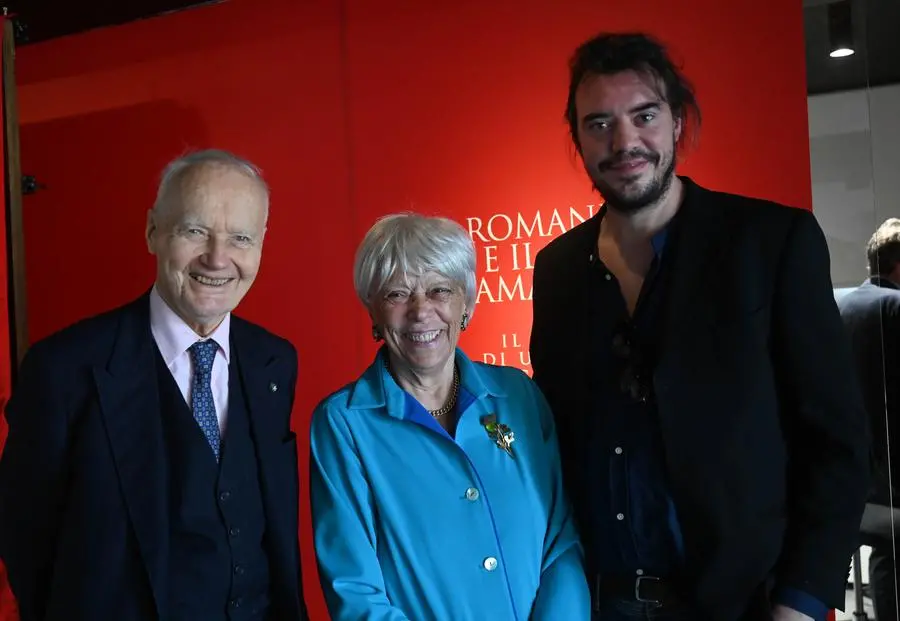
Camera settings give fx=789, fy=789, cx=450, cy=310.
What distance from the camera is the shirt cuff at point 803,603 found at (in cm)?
164

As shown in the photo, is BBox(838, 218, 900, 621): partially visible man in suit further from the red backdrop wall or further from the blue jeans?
the blue jeans

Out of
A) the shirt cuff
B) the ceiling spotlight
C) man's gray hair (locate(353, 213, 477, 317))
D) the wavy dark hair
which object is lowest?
the shirt cuff

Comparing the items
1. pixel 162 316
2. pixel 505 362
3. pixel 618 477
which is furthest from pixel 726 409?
pixel 505 362

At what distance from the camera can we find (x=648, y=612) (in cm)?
173

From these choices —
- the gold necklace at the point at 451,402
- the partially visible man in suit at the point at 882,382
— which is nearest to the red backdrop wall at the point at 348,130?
the partially visible man in suit at the point at 882,382

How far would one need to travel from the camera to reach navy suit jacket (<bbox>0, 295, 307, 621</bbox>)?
5.57 ft

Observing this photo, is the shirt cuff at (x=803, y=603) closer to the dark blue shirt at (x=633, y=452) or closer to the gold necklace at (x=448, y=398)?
the dark blue shirt at (x=633, y=452)

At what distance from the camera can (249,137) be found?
399cm

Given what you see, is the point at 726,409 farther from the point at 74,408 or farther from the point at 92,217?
the point at 92,217

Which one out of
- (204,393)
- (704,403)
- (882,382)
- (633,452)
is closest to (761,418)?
(704,403)

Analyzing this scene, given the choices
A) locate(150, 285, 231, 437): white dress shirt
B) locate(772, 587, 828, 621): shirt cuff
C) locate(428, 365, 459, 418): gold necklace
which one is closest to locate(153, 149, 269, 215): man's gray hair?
locate(150, 285, 231, 437): white dress shirt

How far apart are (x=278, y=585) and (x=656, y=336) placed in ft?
3.51

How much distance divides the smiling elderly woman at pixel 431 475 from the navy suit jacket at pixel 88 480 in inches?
14.4

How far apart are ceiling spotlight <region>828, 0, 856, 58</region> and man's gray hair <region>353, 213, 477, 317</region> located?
2.01m
